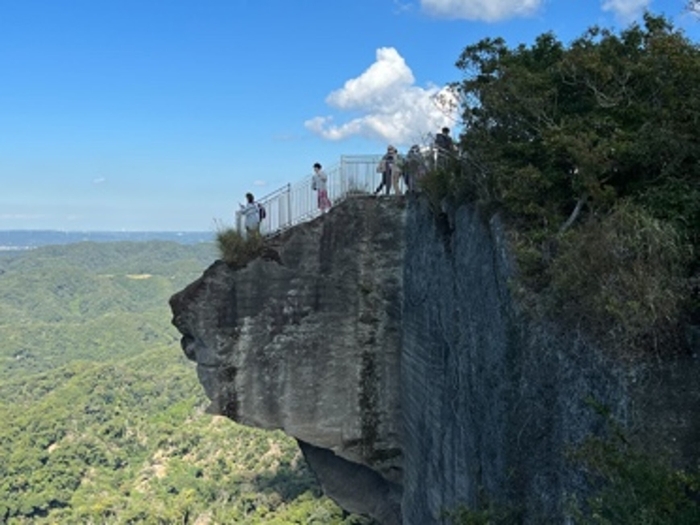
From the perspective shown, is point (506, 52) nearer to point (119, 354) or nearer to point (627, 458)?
point (627, 458)

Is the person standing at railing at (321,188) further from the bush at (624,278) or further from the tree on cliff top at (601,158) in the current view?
the bush at (624,278)

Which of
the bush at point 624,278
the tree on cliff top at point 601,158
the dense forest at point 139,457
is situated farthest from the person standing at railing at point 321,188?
the dense forest at point 139,457

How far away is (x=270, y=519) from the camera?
135 feet

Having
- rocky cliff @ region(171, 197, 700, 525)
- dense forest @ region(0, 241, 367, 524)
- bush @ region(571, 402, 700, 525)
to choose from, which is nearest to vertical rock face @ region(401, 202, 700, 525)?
rocky cliff @ region(171, 197, 700, 525)

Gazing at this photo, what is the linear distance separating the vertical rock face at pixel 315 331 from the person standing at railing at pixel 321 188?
0.34 metres

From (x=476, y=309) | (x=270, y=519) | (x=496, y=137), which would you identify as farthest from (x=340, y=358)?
(x=270, y=519)

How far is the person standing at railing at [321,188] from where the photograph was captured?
1355 cm

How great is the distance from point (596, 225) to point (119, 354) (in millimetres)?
158666

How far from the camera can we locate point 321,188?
1361cm

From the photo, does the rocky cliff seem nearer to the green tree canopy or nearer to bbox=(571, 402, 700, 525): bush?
the green tree canopy

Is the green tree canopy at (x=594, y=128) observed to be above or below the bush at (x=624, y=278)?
above

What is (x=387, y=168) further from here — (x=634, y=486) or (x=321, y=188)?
(x=634, y=486)

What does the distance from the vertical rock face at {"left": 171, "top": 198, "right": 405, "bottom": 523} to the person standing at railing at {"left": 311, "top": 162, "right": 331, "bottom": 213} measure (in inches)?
13.3

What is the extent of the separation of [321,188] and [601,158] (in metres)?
7.47
